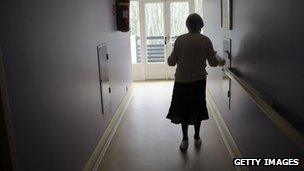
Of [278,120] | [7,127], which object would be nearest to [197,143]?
[278,120]

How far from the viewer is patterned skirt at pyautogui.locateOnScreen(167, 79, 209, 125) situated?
3.15 meters

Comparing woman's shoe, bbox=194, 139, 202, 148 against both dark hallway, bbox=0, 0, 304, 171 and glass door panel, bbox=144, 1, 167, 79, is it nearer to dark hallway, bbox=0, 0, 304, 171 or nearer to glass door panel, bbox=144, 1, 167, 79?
dark hallway, bbox=0, 0, 304, 171

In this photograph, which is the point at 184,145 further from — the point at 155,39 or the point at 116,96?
the point at 155,39

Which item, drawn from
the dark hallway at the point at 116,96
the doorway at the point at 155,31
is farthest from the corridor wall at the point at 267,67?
the doorway at the point at 155,31

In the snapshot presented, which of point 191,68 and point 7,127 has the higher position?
point 191,68

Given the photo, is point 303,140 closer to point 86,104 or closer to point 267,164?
point 267,164

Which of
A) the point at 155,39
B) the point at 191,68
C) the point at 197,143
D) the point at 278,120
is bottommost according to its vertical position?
the point at 197,143

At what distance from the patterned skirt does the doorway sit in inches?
168

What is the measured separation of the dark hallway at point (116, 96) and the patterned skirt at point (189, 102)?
1.00 feet

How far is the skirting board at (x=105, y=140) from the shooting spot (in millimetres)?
2920

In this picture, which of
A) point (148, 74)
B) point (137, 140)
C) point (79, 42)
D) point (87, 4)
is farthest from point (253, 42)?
point (148, 74)

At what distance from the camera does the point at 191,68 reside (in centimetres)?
306

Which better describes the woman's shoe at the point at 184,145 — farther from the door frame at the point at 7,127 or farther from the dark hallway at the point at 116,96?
the door frame at the point at 7,127

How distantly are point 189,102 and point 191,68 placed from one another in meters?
0.37
